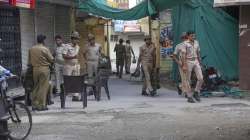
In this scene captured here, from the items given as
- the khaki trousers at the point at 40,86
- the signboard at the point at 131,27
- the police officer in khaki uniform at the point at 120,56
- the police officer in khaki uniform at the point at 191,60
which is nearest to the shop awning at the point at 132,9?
the police officer in khaki uniform at the point at 191,60

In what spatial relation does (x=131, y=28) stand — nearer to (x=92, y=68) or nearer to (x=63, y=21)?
(x=63, y=21)

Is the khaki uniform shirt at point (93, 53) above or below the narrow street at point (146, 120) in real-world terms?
above

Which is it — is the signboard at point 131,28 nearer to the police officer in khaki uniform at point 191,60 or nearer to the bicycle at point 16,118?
the police officer in khaki uniform at point 191,60

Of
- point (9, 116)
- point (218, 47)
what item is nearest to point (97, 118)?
point (9, 116)

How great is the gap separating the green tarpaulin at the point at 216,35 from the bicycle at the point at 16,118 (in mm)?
9297

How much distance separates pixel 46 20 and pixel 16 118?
916 cm

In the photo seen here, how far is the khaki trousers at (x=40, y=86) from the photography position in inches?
579

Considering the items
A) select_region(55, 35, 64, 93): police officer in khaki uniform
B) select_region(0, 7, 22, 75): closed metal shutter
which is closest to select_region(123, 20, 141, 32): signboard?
select_region(55, 35, 64, 93): police officer in khaki uniform

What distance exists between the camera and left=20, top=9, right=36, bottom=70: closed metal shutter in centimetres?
1719

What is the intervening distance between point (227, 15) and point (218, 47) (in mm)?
1015

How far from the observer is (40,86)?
14.8 meters

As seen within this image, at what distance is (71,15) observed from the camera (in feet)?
73.3


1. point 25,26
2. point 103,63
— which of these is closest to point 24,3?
point 25,26

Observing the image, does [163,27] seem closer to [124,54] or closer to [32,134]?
[124,54]
